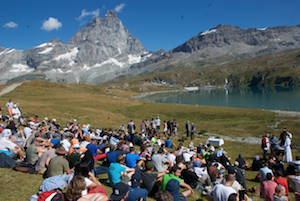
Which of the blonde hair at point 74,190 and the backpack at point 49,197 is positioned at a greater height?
the blonde hair at point 74,190

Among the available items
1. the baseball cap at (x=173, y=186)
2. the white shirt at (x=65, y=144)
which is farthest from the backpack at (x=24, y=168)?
the baseball cap at (x=173, y=186)

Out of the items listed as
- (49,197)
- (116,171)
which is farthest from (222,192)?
(49,197)

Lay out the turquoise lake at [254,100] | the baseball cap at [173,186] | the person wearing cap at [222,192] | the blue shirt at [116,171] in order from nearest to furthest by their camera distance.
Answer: the person wearing cap at [222,192] < the baseball cap at [173,186] < the blue shirt at [116,171] < the turquoise lake at [254,100]

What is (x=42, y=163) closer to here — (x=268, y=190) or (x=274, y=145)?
(x=268, y=190)

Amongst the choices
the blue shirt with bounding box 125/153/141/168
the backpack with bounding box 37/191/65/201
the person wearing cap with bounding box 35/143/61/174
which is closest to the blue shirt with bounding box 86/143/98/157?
the person wearing cap with bounding box 35/143/61/174

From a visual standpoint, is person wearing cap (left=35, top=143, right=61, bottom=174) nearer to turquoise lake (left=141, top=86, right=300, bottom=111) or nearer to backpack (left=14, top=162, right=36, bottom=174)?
backpack (left=14, top=162, right=36, bottom=174)

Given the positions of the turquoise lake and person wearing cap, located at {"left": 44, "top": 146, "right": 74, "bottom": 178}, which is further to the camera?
the turquoise lake

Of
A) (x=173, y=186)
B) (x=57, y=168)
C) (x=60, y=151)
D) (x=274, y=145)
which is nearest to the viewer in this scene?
(x=173, y=186)

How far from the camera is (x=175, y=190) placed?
684cm

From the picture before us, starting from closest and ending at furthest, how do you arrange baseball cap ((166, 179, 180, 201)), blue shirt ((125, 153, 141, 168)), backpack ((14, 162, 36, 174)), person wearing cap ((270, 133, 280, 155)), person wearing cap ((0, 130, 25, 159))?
baseball cap ((166, 179, 180, 201))
backpack ((14, 162, 36, 174))
blue shirt ((125, 153, 141, 168))
person wearing cap ((0, 130, 25, 159))
person wearing cap ((270, 133, 280, 155))

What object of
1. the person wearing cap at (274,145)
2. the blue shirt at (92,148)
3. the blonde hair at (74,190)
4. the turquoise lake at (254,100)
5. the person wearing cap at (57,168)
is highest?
the blonde hair at (74,190)

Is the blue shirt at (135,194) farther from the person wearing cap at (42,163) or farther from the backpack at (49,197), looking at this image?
the person wearing cap at (42,163)

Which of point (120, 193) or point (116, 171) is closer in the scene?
point (120, 193)

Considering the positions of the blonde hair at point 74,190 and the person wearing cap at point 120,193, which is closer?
the blonde hair at point 74,190
